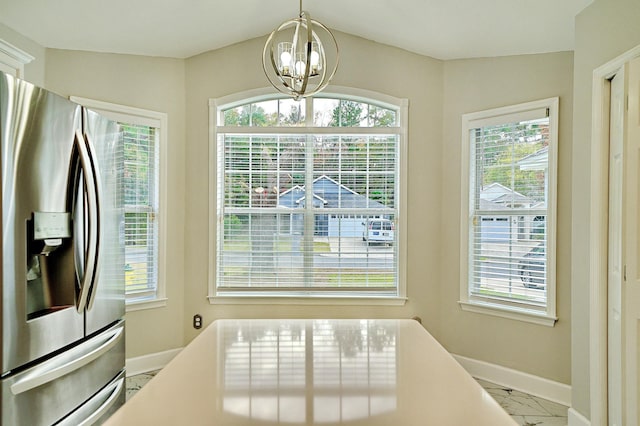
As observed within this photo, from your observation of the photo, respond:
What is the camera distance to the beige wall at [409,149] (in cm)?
347

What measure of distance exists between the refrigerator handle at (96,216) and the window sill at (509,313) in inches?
106

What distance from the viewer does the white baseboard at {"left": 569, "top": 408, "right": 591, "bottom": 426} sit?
2.38 meters

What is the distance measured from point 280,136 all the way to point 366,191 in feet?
2.88

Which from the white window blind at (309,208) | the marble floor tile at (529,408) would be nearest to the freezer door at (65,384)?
the white window blind at (309,208)

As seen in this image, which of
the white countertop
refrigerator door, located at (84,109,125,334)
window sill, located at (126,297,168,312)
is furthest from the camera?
window sill, located at (126,297,168,312)

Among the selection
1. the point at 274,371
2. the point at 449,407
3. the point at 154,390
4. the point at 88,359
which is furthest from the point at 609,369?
the point at 88,359

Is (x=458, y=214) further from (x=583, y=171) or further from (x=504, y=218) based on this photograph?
(x=583, y=171)

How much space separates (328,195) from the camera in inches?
140

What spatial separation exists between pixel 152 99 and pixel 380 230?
7.17 ft

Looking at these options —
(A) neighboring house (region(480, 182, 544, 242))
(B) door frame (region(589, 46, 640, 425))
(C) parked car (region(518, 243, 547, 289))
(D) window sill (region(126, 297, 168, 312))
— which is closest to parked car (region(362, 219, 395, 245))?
(A) neighboring house (region(480, 182, 544, 242))

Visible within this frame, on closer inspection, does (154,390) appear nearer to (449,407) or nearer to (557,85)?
(449,407)

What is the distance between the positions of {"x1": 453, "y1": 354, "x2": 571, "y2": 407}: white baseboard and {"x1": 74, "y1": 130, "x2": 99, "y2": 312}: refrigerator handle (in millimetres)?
2843

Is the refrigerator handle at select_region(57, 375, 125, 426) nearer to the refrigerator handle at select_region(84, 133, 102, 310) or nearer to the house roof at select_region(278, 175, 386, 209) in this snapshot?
the refrigerator handle at select_region(84, 133, 102, 310)

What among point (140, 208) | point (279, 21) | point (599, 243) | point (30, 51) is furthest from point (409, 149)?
point (30, 51)
